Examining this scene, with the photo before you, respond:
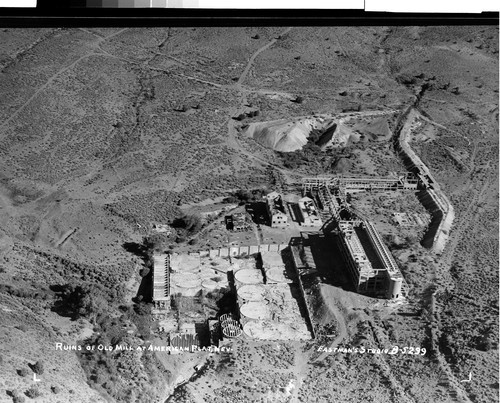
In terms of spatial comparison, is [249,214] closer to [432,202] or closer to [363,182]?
[363,182]

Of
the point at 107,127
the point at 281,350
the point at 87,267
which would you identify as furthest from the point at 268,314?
the point at 107,127

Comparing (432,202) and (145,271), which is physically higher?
(432,202)

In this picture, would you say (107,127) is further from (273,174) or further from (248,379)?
(248,379)

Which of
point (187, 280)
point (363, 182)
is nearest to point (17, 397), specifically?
point (187, 280)

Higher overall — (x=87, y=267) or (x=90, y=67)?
(x=90, y=67)
